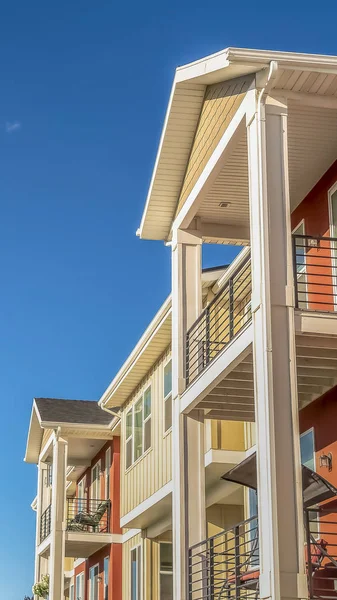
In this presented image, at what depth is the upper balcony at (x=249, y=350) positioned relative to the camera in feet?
47.7

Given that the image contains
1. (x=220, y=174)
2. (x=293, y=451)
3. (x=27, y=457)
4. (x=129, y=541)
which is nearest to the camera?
(x=293, y=451)

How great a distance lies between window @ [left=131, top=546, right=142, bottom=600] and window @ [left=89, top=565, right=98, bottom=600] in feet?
15.8

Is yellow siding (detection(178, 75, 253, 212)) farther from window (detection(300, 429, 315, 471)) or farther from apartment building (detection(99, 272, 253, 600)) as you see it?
window (detection(300, 429, 315, 471))

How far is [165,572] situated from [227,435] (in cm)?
712

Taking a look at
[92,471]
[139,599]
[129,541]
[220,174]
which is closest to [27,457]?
[92,471]

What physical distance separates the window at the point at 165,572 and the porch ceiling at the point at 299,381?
967 centimetres

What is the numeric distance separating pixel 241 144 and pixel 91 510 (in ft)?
72.6

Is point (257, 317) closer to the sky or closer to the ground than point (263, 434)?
closer to the sky

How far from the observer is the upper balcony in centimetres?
1453

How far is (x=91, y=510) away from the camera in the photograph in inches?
1431

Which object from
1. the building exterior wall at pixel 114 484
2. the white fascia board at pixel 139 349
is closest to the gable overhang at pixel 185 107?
the white fascia board at pixel 139 349

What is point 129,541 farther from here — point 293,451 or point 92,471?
point 293,451

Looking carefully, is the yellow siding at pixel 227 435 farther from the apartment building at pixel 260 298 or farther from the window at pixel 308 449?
the window at pixel 308 449

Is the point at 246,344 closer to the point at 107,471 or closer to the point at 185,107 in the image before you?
the point at 185,107
